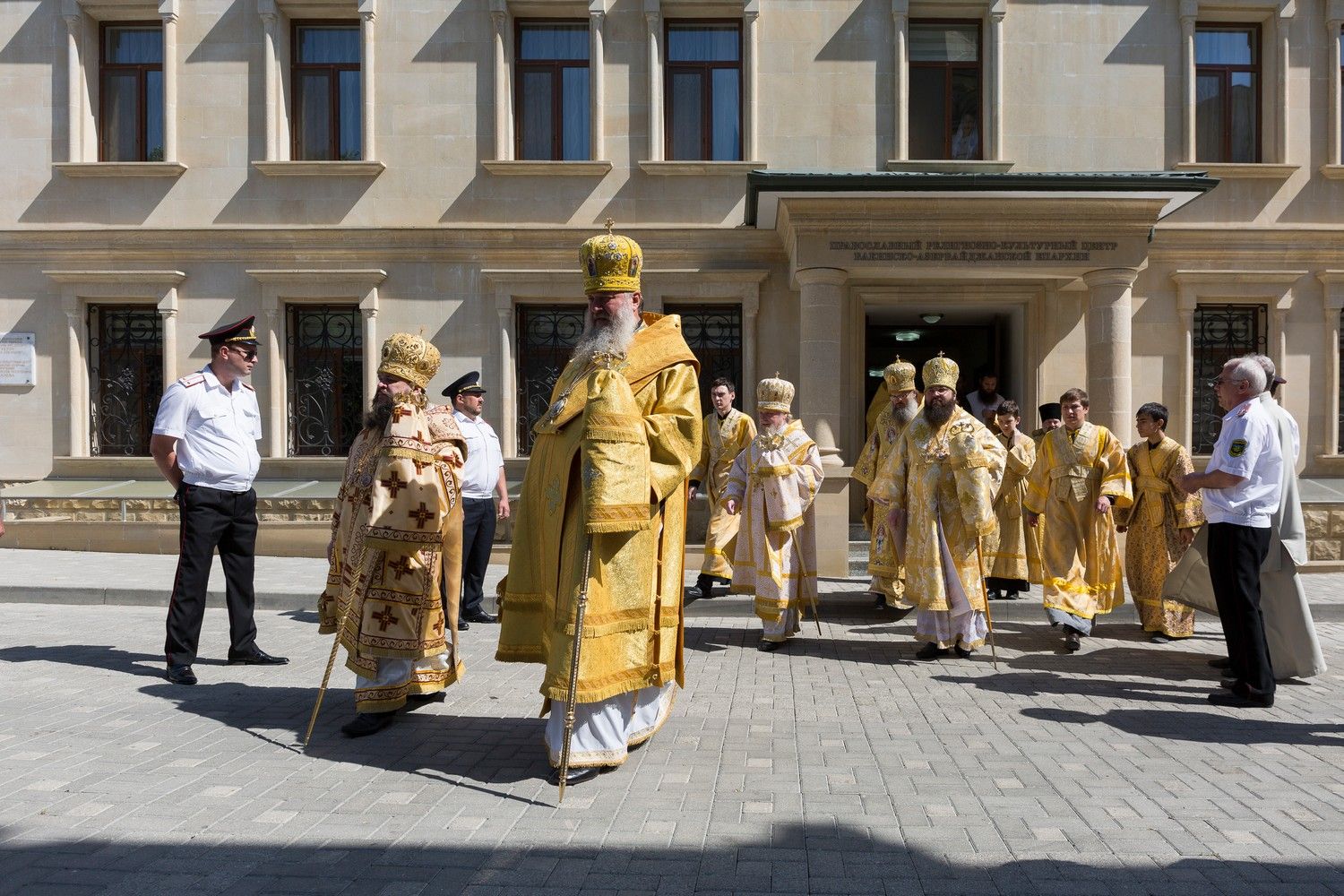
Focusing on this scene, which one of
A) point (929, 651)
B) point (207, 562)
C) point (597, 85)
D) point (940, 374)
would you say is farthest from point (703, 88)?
point (207, 562)

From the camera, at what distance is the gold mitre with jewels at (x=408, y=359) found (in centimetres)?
543

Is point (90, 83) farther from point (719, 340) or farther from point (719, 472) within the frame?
point (719, 472)

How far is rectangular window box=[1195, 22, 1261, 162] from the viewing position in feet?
48.4

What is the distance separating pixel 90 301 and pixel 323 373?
3444 mm

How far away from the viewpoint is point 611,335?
483cm

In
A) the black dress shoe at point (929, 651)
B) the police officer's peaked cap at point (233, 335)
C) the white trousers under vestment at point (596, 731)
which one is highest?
the police officer's peaked cap at point (233, 335)

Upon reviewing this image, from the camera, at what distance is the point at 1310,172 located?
47.6 ft

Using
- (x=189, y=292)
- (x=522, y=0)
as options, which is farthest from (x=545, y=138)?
(x=189, y=292)

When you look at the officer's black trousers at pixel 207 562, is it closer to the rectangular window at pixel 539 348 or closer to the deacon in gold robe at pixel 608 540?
the deacon in gold robe at pixel 608 540

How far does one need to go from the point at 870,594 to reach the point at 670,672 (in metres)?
5.92

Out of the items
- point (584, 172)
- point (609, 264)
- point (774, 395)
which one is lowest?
point (774, 395)

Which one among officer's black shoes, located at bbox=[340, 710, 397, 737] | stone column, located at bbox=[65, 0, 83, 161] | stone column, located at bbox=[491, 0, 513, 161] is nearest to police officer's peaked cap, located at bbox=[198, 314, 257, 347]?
officer's black shoes, located at bbox=[340, 710, 397, 737]

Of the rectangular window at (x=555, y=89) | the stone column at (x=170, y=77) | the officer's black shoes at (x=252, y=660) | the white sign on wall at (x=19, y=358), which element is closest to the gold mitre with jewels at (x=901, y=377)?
the officer's black shoes at (x=252, y=660)

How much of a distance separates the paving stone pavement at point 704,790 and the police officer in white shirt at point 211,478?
1.36 feet
